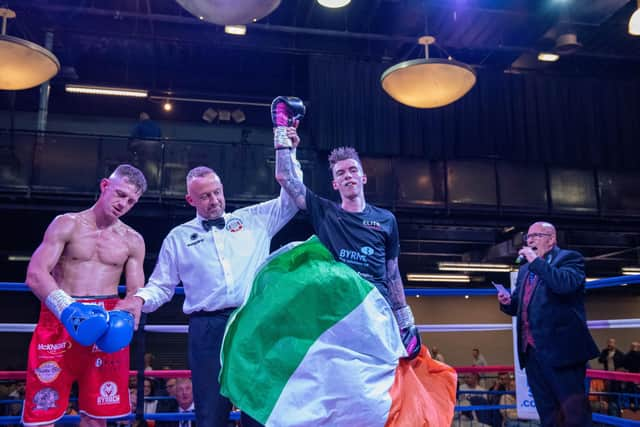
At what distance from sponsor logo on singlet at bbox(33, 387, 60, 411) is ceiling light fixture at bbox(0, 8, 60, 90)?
291 cm

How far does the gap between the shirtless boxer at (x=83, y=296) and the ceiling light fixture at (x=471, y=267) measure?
33.1ft

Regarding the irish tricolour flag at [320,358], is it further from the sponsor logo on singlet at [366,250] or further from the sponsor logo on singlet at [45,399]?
the sponsor logo on singlet at [45,399]

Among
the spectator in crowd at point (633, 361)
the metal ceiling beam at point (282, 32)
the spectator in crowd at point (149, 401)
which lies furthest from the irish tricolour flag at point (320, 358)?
the spectator in crowd at point (633, 361)

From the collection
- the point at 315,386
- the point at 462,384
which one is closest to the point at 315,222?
the point at 315,386

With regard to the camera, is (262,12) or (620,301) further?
(620,301)

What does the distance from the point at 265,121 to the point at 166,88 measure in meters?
2.01

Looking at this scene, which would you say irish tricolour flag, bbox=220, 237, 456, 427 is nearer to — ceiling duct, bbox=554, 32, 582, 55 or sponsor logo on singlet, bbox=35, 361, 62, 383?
sponsor logo on singlet, bbox=35, 361, 62, 383

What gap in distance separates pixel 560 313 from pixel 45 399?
242cm

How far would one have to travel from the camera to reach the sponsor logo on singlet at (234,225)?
2.17 m

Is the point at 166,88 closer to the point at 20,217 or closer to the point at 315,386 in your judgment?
the point at 20,217

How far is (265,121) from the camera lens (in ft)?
36.6

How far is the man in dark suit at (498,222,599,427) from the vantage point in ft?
8.87

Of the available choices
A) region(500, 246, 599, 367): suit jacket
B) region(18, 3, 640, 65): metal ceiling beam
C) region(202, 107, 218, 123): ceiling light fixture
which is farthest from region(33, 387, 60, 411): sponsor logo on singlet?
region(202, 107, 218, 123): ceiling light fixture

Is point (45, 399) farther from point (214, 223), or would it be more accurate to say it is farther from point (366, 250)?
point (366, 250)
